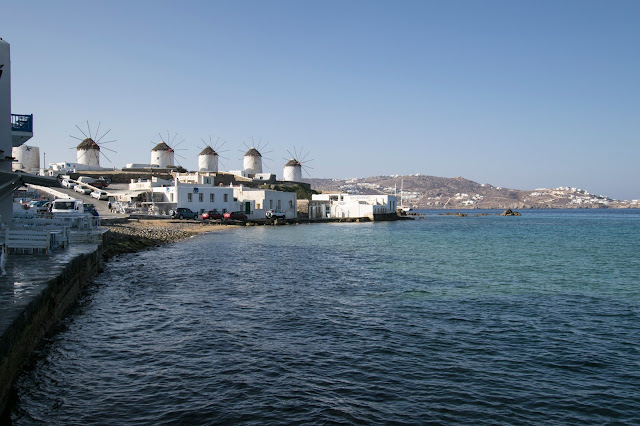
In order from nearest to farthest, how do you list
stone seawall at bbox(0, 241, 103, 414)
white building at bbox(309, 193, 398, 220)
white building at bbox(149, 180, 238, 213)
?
1. stone seawall at bbox(0, 241, 103, 414)
2. white building at bbox(149, 180, 238, 213)
3. white building at bbox(309, 193, 398, 220)

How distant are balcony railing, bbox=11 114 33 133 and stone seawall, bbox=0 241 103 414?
9.12m

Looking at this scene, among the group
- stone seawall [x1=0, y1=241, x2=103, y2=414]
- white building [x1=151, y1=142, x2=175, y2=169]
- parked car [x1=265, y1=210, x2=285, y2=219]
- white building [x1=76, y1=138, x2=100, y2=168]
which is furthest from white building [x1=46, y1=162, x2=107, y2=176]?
stone seawall [x1=0, y1=241, x2=103, y2=414]

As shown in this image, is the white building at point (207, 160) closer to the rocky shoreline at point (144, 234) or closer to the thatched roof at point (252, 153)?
the thatched roof at point (252, 153)

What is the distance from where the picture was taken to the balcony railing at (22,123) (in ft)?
78.1

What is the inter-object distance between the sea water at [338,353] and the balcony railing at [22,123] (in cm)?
823

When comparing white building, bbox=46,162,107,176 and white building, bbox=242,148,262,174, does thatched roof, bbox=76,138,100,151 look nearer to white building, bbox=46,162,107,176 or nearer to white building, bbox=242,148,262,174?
white building, bbox=46,162,107,176

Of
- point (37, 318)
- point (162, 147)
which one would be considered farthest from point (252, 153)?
point (37, 318)

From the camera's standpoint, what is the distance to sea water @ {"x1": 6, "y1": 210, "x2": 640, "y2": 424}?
854 cm

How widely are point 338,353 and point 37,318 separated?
255 inches

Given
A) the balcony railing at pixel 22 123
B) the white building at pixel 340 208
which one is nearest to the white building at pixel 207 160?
the white building at pixel 340 208

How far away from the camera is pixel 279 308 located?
16.1 metres

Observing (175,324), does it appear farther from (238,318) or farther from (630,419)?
(630,419)

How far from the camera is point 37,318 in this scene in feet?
35.5

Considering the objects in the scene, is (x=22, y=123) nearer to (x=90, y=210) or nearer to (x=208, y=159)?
(x=90, y=210)
